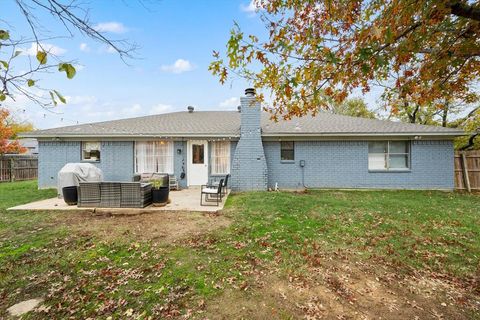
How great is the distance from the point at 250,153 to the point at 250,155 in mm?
90

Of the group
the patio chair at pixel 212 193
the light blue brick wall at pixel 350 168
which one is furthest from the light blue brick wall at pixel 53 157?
the light blue brick wall at pixel 350 168

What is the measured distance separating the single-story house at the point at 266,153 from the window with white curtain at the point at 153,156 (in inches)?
2.0

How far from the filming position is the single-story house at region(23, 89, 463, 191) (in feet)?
33.7

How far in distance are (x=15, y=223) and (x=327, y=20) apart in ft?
28.6

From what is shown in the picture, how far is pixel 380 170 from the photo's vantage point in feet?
35.3

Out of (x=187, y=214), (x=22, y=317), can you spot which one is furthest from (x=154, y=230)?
(x=22, y=317)

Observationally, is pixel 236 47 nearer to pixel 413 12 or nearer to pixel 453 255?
pixel 413 12

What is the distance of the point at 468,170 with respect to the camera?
35.5 ft

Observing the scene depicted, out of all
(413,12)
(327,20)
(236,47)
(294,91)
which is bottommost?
(294,91)

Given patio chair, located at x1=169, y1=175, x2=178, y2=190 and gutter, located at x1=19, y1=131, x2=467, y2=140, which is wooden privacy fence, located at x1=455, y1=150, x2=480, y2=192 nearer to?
gutter, located at x1=19, y1=131, x2=467, y2=140

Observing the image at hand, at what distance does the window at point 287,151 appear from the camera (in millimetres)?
10992

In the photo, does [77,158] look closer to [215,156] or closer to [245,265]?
[215,156]

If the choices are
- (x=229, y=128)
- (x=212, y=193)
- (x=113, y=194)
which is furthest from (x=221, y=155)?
(x=113, y=194)

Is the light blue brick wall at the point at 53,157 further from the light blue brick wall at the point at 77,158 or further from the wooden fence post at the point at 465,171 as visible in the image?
the wooden fence post at the point at 465,171
